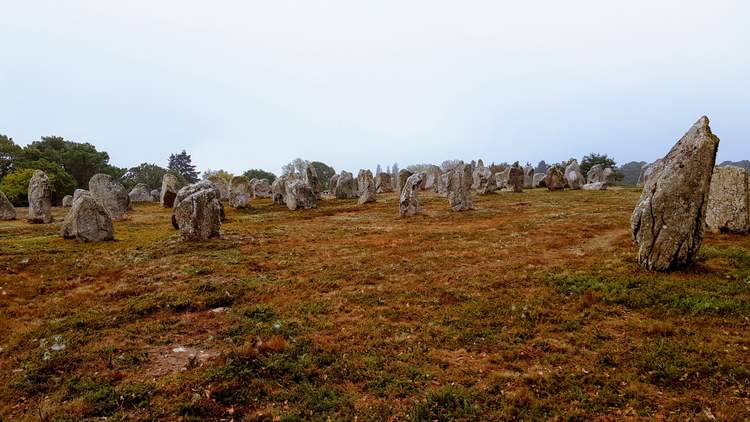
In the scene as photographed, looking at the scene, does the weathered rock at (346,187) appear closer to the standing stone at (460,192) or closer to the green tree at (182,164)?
the standing stone at (460,192)

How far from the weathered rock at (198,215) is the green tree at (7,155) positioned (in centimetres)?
5274

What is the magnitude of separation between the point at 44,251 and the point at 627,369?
2121cm

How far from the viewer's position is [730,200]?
1633 centimetres

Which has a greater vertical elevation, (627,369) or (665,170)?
A: (665,170)

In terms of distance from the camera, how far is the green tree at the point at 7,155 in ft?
181

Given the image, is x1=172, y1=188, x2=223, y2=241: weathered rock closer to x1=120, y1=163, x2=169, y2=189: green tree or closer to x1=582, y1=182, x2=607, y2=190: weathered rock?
x1=582, y1=182, x2=607, y2=190: weathered rock

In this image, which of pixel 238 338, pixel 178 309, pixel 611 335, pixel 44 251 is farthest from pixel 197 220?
pixel 611 335

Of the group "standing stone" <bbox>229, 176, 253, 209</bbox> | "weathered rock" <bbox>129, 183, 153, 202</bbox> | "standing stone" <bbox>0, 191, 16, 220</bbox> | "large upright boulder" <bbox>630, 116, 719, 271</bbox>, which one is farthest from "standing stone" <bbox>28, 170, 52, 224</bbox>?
"large upright boulder" <bbox>630, 116, 719, 271</bbox>

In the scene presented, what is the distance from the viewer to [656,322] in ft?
29.5

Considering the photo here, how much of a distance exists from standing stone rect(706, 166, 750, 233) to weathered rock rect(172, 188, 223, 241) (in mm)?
21975

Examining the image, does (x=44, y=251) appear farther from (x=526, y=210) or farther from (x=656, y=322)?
(x=526, y=210)

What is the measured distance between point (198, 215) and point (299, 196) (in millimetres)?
17071

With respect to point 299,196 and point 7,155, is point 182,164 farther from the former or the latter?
point 299,196

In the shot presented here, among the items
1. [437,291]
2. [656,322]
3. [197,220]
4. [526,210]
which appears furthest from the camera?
[526,210]
